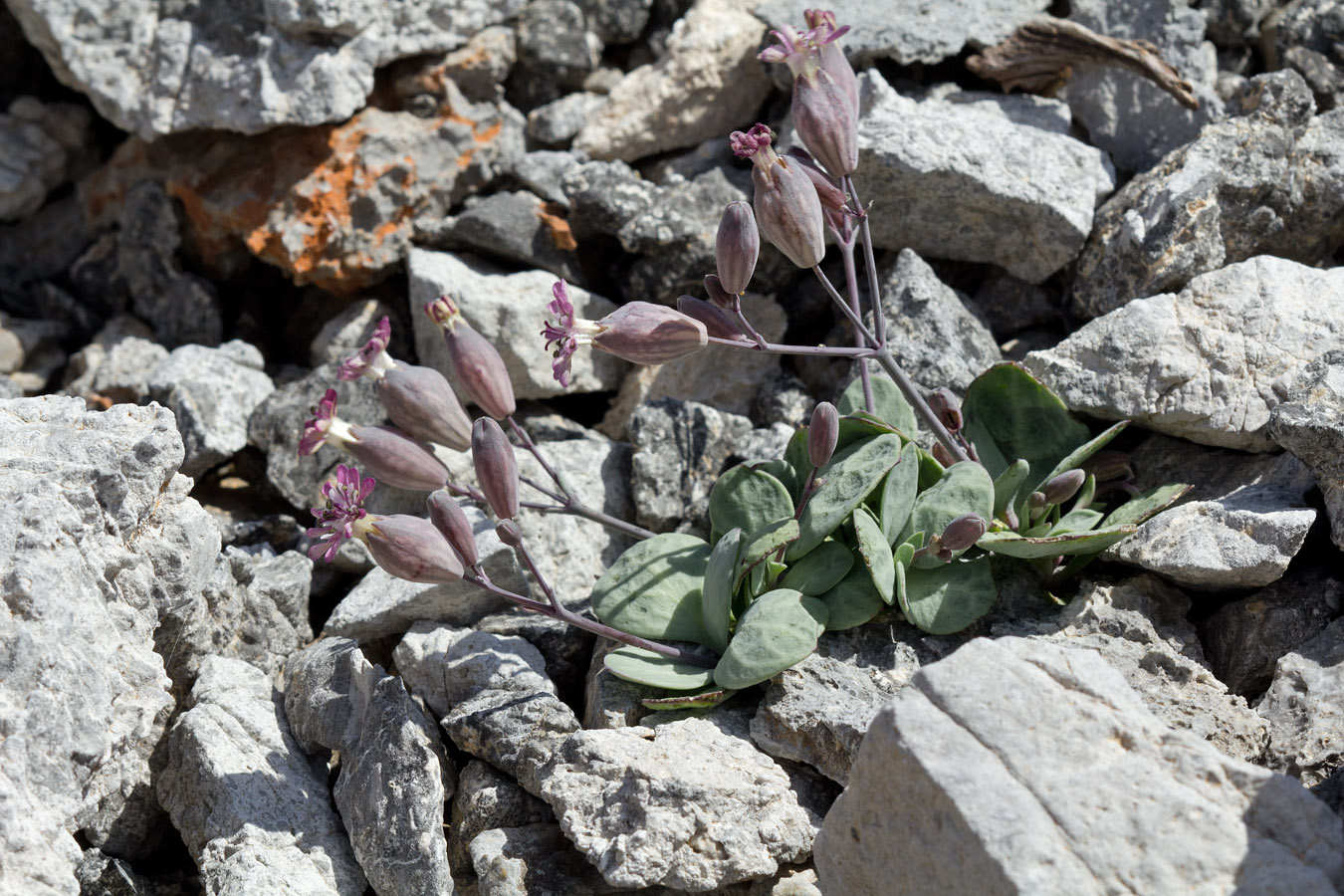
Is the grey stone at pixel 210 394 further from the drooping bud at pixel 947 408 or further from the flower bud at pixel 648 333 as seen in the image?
the drooping bud at pixel 947 408

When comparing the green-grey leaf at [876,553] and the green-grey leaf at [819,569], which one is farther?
the green-grey leaf at [819,569]

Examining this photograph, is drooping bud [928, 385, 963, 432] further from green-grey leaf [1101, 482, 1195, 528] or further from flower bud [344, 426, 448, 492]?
flower bud [344, 426, 448, 492]

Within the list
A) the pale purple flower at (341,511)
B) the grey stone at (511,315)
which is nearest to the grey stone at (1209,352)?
the grey stone at (511,315)

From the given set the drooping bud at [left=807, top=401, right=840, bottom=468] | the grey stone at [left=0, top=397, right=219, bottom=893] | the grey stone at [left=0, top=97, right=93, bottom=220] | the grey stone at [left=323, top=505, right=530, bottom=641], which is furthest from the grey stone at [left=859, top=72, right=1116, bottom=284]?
the grey stone at [left=0, top=97, right=93, bottom=220]

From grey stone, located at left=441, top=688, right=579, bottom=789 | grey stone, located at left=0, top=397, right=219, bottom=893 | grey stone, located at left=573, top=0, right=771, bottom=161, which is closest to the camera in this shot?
grey stone, located at left=0, top=397, right=219, bottom=893

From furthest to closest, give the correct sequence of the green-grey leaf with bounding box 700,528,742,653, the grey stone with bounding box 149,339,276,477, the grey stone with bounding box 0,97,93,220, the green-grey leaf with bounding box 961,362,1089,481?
1. the grey stone with bounding box 0,97,93,220
2. the grey stone with bounding box 149,339,276,477
3. the green-grey leaf with bounding box 961,362,1089,481
4. the green-grey leaf with bounding box 700,528,742,653

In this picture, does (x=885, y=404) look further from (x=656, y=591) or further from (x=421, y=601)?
(x=421, y=601)

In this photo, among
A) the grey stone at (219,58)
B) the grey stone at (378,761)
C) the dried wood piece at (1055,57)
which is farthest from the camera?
the grey stone at (219,58)
